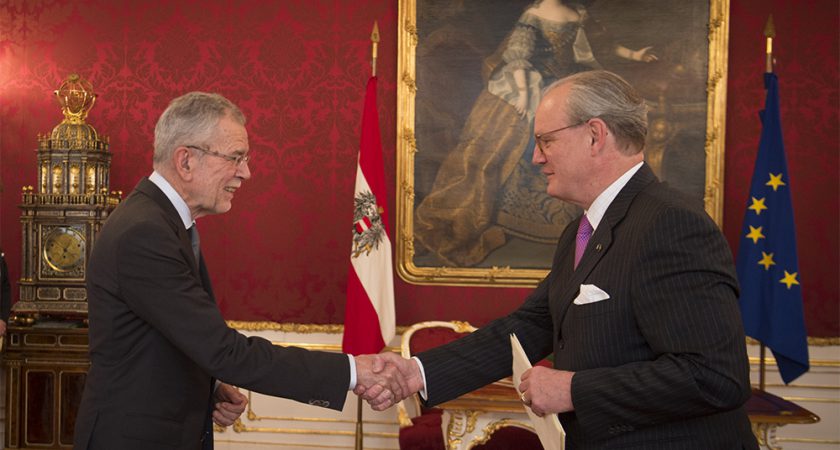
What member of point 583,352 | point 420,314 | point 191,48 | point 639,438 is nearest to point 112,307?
point 583,352

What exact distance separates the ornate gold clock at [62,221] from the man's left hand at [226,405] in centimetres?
273

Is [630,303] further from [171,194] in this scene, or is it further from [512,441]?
[512,441]

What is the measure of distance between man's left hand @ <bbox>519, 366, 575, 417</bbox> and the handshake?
0.72 m

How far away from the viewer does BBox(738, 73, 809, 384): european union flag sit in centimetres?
453

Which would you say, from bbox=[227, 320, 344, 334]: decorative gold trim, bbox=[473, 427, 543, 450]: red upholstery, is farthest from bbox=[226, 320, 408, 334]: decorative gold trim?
bbox=[473, 427, 543, 450]: red upholstery

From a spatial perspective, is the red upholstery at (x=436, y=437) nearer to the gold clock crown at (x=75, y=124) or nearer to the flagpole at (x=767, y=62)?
the flagpole at (x=767, y=62)

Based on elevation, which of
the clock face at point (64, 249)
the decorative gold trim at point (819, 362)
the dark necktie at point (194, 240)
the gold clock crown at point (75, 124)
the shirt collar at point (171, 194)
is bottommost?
the decorative gold trim at point (819, 362)

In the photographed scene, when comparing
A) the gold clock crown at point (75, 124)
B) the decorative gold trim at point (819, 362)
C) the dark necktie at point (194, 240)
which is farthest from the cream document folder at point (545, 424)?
the gold clock crown at point (75, 124)

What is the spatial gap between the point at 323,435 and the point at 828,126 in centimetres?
398

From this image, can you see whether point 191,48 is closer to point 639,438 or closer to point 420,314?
point 420,314

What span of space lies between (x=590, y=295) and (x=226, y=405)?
138 cm

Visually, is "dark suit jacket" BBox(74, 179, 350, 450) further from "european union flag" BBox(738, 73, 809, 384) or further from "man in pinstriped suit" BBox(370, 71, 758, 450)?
"european union flag" BBox(738, 73, 809, 384)

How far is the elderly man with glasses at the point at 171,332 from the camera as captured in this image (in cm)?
222

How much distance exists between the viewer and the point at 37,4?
566 cm
